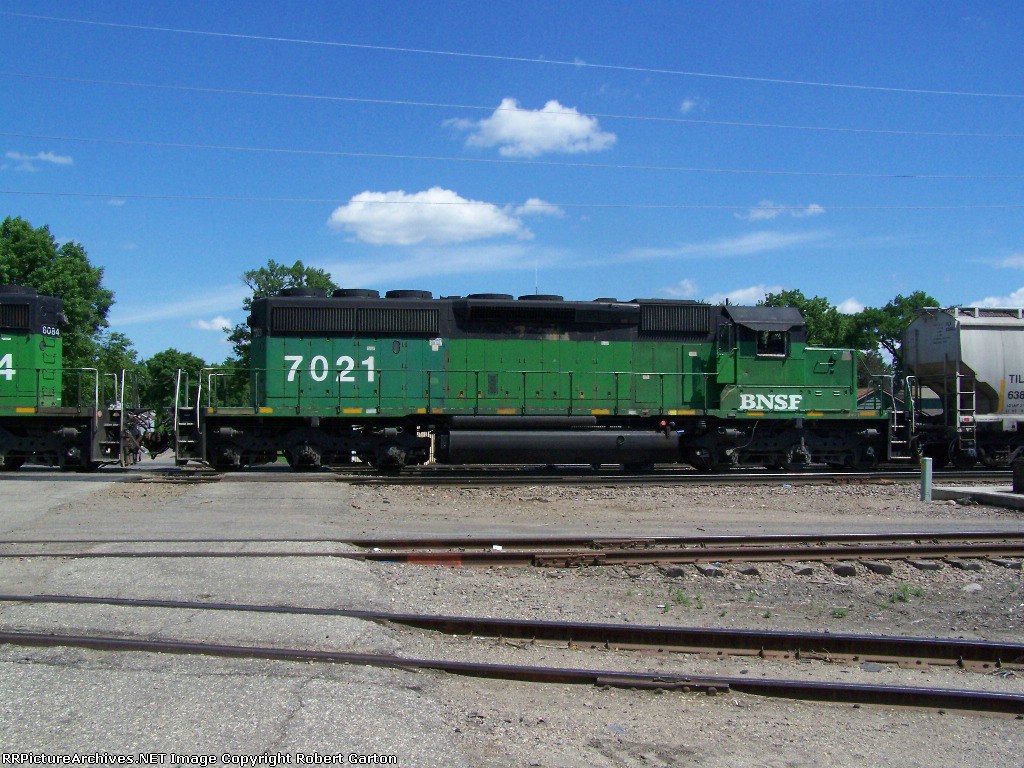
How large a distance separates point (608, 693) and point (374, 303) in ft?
42.6

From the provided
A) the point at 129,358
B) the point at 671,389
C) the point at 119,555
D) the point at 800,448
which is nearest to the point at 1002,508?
the point at 800,448

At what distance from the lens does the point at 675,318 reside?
1773 centimetres

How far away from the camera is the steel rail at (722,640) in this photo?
18.5ft

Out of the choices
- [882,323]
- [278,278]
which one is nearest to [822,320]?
[882,323]

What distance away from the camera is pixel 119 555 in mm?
8289

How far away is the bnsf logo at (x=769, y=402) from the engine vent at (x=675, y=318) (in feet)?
5.76

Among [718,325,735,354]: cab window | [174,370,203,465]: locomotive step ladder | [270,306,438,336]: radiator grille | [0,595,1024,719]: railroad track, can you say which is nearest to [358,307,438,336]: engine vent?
[270,306,438,336]: radiator grille

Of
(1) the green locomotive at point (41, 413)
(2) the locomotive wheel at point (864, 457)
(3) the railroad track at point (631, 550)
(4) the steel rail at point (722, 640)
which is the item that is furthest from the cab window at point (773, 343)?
(1) the green locomotive at point (41, 413)

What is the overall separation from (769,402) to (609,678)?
44.0ft

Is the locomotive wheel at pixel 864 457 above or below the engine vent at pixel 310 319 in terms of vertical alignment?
below

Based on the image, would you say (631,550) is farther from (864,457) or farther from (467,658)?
(864,457)

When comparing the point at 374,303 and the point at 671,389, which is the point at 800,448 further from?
the point at 374,303

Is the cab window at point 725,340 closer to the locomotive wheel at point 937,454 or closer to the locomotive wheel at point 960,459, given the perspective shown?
the locomotive wheel at point 937,454

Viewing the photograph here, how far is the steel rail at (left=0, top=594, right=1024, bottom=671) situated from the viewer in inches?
223
